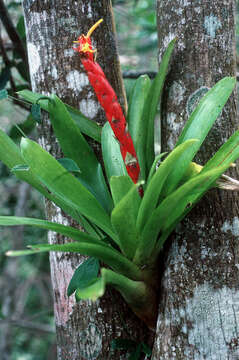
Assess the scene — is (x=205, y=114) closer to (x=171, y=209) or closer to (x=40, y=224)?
Answer: (x=171, y=209)

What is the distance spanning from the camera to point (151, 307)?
1.15 meters

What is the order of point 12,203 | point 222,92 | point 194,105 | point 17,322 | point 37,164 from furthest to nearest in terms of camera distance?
point 12,203
point 17,322
point 194,105
point 222,92
point 37,164

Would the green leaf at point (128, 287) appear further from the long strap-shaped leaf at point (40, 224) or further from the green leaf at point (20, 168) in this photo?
the green leaf at point (20, 168)

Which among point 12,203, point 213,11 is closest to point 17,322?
point 12,203

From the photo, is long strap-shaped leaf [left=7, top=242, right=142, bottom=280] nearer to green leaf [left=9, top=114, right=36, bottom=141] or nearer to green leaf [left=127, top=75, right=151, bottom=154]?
green leaf [left=127, top=75, right=151, bottom=154]

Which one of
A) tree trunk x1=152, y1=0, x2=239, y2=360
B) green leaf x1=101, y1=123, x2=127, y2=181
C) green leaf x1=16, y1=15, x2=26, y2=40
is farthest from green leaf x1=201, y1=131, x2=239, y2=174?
green leaf x1=16, y1=15, x2=26, y2=40

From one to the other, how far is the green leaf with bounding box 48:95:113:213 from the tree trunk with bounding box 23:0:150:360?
137 mm

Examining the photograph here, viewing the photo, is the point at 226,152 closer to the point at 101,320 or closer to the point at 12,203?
the point at 101,320

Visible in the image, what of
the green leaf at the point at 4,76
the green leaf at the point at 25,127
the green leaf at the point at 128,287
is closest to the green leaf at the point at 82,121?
the green leaf at the point at 128,287

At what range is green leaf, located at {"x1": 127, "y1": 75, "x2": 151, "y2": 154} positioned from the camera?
1256 millimetres

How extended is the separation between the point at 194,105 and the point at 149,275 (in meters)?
0.52

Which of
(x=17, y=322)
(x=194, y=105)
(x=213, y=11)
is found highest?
(x=213, y=11)

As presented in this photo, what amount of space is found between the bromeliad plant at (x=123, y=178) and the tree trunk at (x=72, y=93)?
0.24 ft

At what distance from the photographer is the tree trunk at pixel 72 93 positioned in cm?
117
